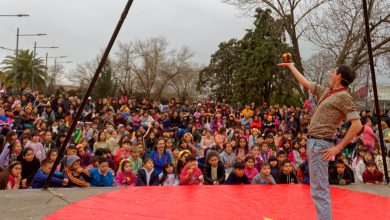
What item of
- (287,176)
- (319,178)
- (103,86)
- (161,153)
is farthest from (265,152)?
(103,86)

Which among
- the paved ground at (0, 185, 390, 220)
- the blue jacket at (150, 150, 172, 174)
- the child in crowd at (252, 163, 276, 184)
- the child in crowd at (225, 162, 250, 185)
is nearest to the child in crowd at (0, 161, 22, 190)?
the paved ground at (0, 185, 390, 220)

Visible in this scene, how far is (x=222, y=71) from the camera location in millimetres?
34031

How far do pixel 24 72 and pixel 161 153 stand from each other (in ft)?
123

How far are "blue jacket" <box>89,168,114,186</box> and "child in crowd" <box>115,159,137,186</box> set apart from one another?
0.17 m

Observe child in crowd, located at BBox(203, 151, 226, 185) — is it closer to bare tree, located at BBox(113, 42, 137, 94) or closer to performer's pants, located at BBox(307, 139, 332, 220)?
performer's pants, located at BBox(307, 139, 332, 220)

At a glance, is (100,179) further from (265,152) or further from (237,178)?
Answer: (265,152)

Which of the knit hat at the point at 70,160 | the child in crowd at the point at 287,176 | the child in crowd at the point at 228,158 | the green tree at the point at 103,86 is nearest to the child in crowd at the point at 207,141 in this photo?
the child in crowd at the point at 228,158

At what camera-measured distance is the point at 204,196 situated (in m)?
4.49

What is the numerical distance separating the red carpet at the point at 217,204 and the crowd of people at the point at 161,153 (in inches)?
33.2

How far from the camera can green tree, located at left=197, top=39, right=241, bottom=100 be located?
32.9 meters

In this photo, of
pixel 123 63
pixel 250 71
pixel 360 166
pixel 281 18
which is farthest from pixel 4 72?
pixel 360 166

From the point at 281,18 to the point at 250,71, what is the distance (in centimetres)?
956

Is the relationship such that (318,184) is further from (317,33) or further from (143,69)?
(143,69)

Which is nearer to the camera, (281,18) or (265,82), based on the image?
(281,18)
